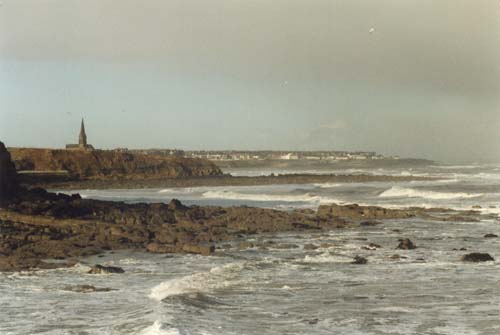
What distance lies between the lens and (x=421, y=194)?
163ft

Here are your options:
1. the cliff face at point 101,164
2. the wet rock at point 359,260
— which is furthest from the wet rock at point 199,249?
the cliff face at point 101,164

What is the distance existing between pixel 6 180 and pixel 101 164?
184 feet

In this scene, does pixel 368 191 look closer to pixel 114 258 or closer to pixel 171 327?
pixel 114 258

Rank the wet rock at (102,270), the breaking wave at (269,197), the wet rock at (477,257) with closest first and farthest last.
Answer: the wet rock at (102,270) < the wet rock at (477,257) < the breaking wave at (269,197)

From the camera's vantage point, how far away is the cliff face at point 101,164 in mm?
79438

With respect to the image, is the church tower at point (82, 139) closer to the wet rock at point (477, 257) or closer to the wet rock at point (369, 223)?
the wet rock at point (369, 223)

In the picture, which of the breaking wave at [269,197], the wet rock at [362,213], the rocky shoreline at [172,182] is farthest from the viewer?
the rocky shoreline at [172,182]

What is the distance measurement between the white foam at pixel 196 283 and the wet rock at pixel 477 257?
231 inches

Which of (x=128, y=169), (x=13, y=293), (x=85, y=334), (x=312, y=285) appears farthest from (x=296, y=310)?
(x=128, y=169)

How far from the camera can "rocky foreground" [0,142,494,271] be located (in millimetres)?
19047

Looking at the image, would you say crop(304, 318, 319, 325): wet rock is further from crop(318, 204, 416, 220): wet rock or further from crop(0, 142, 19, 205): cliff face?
crop(318, 204, 416, 220): wet rock

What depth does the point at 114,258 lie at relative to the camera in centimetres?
1814

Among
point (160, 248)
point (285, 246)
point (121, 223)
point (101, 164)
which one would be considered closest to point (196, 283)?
point (160, 248)

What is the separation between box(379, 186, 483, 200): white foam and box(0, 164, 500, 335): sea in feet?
84.0
